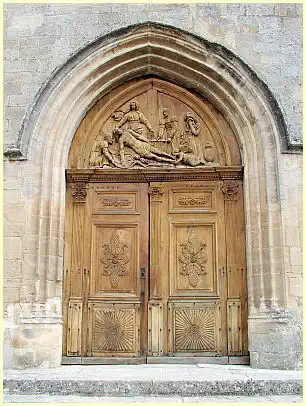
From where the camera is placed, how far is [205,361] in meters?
6.14

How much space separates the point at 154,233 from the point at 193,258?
0.59 meters

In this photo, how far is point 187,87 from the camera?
691cm

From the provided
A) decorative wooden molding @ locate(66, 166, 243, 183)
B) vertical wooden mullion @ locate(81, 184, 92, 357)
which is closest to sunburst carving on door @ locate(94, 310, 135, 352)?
vertical wooden mullion @ locate(81, 184, 92, 357)

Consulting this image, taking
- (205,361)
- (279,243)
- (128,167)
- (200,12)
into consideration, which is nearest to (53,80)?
(128,167)

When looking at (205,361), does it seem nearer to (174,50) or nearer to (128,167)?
(128,167)

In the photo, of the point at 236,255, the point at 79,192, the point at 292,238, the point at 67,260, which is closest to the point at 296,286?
the point at 292,238

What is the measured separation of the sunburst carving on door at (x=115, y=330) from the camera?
6227 millimetres

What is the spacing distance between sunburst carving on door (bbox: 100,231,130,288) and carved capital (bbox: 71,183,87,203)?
2.15ft

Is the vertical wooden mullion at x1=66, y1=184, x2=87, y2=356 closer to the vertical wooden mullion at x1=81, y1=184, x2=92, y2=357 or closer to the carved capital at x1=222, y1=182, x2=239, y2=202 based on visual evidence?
the vertical wooden mullion at x1=81, y1=184, x2=92, y2=357

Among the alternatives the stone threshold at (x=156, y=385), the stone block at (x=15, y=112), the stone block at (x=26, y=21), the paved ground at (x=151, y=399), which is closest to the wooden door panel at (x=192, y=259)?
the stone threshold at (x=156, y=385)

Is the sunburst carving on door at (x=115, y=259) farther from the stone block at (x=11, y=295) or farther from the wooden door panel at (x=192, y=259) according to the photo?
the stone block at (x=11, y=295)

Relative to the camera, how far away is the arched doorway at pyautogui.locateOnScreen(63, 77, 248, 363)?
246 inches

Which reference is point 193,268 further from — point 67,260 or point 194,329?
point 67,260

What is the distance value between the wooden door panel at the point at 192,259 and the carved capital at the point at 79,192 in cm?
119
